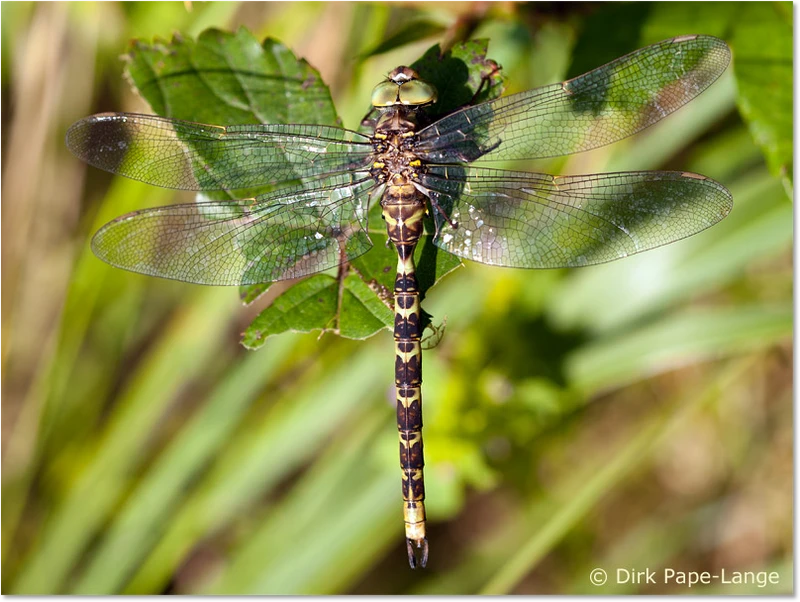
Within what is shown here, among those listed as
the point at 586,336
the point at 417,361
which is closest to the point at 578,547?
the point at 586,336

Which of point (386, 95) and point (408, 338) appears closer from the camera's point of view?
point (386, 95)

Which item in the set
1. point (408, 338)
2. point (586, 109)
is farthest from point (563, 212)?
point (408, 338)

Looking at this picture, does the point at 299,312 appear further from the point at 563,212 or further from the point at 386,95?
the point at 563,212

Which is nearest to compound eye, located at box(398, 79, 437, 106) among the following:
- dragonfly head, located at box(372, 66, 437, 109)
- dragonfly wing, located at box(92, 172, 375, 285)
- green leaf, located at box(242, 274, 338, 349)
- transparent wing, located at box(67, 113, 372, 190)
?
dragonfly head, located at box(372, 66, 437, 109)

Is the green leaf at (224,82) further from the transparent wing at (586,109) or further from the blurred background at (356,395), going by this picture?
the blurred background at (356,395)

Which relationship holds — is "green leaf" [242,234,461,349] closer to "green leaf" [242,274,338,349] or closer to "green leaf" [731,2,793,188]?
"green leaf" [242,274,338,349]

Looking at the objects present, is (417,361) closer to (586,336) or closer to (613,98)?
(613,98)

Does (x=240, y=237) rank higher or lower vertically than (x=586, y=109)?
lower
